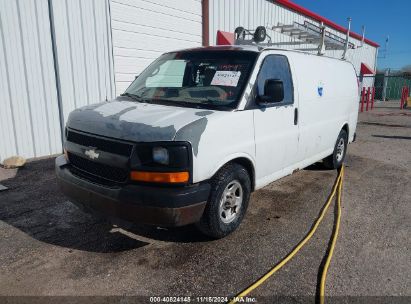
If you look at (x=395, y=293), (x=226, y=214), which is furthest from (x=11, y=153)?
(x=395, y=293)

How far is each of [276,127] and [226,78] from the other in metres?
0.90

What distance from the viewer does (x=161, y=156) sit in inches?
121

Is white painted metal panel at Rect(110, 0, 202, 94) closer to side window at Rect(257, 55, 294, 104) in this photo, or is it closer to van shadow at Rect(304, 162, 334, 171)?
van shadow at Rect(304, 162, 334, 171)

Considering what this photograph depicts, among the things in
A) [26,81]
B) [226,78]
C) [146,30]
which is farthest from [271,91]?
[146,30]

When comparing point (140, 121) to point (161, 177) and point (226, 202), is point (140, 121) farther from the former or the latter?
point (226, 202)

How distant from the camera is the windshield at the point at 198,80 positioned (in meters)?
3.86

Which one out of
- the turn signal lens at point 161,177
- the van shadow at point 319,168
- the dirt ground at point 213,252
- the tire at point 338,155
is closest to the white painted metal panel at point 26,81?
the dirt ground at point 213,252

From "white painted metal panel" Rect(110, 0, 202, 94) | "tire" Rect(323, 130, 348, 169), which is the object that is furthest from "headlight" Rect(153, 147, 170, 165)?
"white painted metal panel" Rect(110, 0, 202, 94)

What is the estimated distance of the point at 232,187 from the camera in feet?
12.2

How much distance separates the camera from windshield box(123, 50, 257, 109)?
3861mm

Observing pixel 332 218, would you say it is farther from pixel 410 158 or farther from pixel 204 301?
pixel 410 158

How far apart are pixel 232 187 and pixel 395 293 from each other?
1728mm

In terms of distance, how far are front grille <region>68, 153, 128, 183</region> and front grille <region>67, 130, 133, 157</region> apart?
0.16m

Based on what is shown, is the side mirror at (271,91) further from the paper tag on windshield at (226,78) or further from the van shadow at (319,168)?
the van shadow at (319,168)
